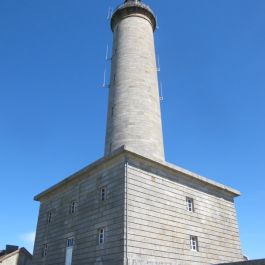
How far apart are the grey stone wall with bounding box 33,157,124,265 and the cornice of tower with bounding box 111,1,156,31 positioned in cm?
1514

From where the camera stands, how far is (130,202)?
16.9m

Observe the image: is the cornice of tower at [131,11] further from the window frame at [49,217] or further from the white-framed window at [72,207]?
the window frame at [49,217]

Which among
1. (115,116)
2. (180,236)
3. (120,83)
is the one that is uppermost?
(120,83)

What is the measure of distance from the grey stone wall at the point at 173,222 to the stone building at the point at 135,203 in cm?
5

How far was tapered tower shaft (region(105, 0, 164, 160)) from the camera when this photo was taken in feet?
74.5

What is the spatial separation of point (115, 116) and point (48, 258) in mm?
10374

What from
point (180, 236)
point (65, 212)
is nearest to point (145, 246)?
point (180, 236)

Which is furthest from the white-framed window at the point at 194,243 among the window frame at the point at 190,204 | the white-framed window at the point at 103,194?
the white-framed window at the point at 103,194

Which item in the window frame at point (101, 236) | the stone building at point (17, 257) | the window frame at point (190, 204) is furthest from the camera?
the stone building at point (17, 257)

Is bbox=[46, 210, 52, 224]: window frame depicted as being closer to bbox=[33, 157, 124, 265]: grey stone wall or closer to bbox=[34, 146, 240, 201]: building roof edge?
bbox=[33, 157, 124, 265]: grey stone wall

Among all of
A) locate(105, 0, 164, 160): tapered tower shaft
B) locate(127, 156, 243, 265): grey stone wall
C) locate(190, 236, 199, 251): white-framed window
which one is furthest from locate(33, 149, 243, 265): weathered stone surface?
locate(105, 0, 164, 160): tapered tower shaft

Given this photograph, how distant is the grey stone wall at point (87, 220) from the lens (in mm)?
16750

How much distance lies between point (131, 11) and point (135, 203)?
59.4 ft

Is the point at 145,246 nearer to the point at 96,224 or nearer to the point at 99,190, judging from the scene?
Result: the point at 96,224
